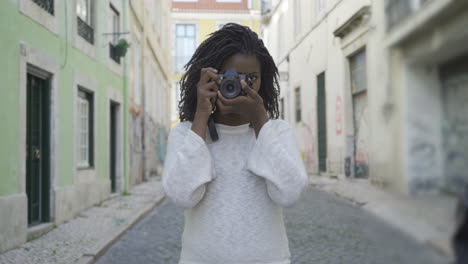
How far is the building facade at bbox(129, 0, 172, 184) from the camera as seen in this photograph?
43.7 feet

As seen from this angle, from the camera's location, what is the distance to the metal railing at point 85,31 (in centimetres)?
786

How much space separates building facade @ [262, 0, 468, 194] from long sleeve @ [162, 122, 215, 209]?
0.45m

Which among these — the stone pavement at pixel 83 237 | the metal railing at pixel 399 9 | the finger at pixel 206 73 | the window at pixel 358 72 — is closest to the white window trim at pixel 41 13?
the stone pavement at pixel 83 237

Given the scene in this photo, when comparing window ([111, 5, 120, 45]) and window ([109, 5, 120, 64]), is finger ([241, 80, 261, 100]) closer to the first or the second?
window ([109, 5, 120, 64])

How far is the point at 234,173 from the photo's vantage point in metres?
1.35

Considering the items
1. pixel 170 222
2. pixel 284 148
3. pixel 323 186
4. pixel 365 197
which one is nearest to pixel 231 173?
pixel 284 148

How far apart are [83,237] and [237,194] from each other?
196 inches

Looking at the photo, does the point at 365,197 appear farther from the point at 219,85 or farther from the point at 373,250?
the point at 219,85

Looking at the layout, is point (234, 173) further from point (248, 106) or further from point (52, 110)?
point (52, 110)

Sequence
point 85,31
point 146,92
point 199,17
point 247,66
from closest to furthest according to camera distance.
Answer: point 247,66 < point 199,17 < point 85,31 < point 146,92

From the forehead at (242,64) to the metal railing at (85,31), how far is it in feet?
22.7

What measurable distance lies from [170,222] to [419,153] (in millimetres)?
6976

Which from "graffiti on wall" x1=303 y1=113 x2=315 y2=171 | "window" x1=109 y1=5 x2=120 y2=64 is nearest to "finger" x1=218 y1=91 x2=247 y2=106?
"graffiti on wall" x1=303 y1=113 x2=315 y2=171

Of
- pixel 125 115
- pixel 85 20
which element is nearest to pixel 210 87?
pixel 85 20
